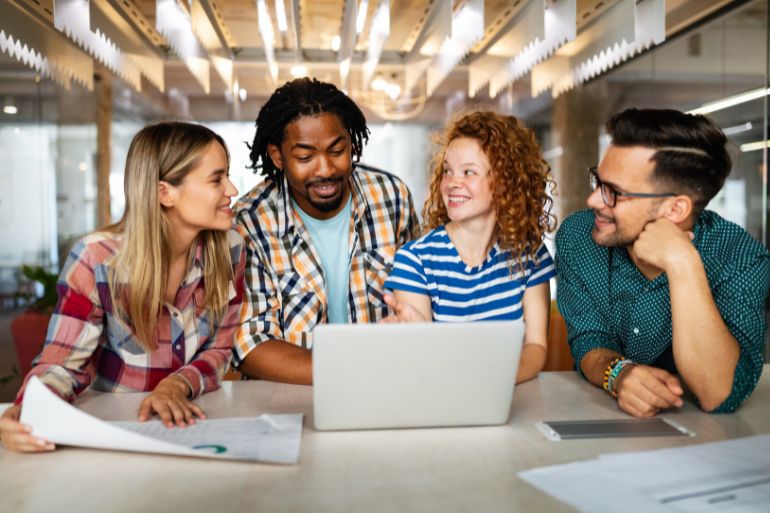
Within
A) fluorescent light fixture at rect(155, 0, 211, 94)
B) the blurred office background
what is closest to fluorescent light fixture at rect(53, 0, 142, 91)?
the blurred office background

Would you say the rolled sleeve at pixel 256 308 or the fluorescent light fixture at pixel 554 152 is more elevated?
the fluorescent light fixture at pixel 554 152

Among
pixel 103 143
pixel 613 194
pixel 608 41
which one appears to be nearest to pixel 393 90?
pixel 103 143

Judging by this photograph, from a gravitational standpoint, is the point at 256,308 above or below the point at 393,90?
below

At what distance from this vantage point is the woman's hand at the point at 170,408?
135 centimetres

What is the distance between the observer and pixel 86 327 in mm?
1660

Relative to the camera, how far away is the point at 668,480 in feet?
3.44

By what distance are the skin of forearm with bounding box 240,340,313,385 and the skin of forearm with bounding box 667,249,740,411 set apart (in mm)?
840

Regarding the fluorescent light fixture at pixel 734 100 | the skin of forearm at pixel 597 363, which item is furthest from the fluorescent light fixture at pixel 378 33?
the skin of forearm at pixel 597 363

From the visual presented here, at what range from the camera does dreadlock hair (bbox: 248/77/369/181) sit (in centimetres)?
230

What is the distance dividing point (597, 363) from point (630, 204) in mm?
→ 416

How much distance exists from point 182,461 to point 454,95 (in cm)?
669

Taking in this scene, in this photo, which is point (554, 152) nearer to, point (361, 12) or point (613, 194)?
point (361, 12)

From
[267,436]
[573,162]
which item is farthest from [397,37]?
[267,436]

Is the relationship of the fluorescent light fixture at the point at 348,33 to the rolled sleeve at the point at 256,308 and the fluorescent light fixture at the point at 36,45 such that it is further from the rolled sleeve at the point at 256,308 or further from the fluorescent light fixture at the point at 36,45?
the rolled sleeve at the point at 256,308
